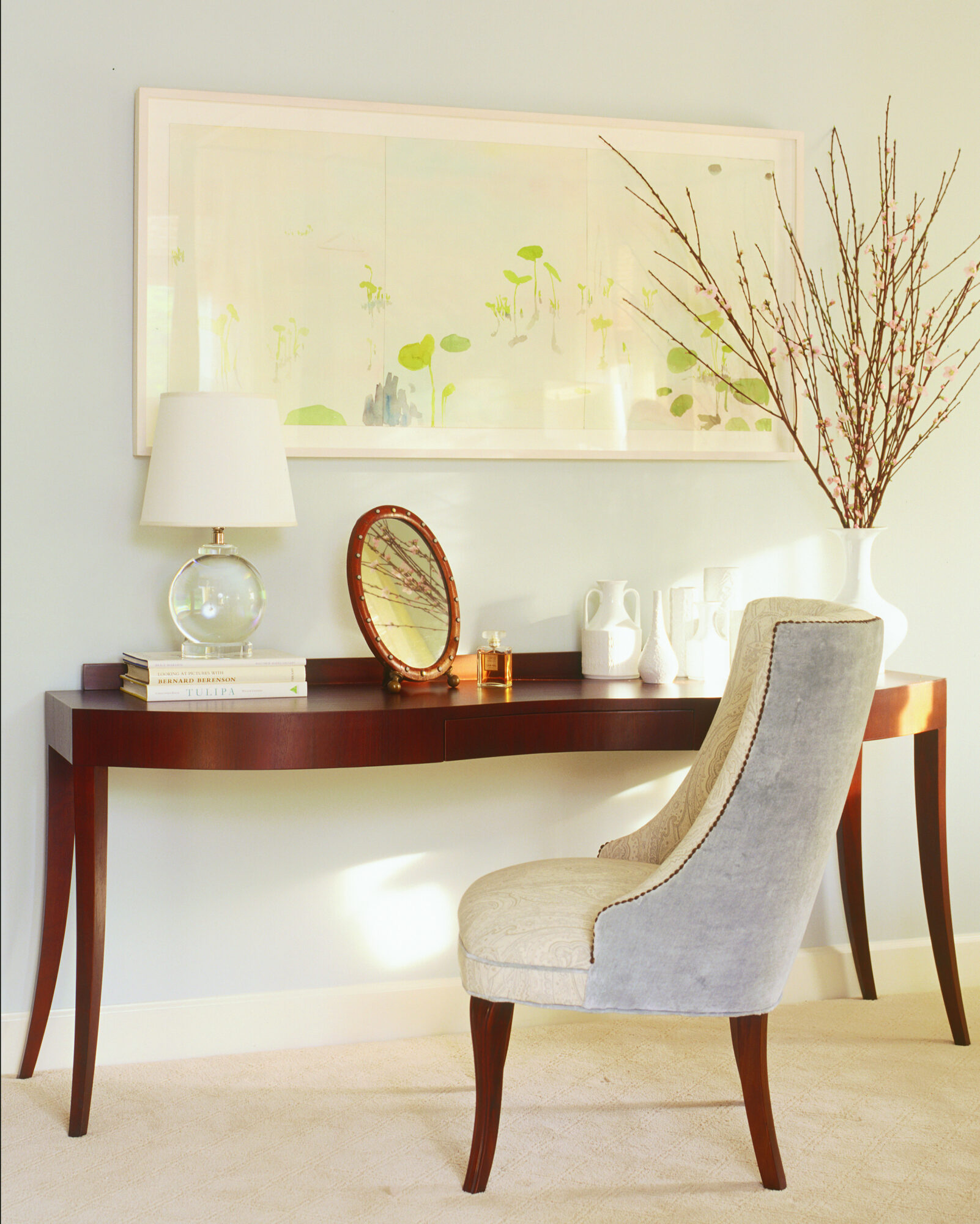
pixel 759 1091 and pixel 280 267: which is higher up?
pixel 280 267

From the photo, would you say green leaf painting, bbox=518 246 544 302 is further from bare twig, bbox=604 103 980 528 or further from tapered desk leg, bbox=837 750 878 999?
tapered desk leg, bbox=837 750 878 999

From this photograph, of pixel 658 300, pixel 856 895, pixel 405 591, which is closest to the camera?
pixel 405 591

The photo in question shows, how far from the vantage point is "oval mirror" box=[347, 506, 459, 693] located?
2.36m

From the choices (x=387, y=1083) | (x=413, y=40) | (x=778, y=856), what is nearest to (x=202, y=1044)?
(x=387, y=1083)

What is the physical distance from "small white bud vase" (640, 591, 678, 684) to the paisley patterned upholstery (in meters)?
0.67

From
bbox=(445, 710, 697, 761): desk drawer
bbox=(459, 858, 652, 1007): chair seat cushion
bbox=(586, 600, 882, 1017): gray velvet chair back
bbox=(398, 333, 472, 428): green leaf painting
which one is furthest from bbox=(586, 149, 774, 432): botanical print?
bbox=(459, 858, 652, 1007): chair seat cushion

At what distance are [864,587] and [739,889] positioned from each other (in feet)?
3.45

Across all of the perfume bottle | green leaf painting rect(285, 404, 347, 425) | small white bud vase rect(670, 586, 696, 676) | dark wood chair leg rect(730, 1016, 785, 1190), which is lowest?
dark wood chair leg rect(730, 1016, 785, 1190)

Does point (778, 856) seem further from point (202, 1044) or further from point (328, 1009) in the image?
point (202, 1044)

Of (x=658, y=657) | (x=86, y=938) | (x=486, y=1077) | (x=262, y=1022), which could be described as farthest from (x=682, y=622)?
(x=86, y=938)

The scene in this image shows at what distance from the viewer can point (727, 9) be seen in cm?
266

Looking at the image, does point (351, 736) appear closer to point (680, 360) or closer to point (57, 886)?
point (57, 886)

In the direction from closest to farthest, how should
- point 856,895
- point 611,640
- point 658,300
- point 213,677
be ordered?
1. point 213,677
2. point 611,640
3. point 658,300
4. point 856,895

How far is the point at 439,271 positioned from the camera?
251 cm
